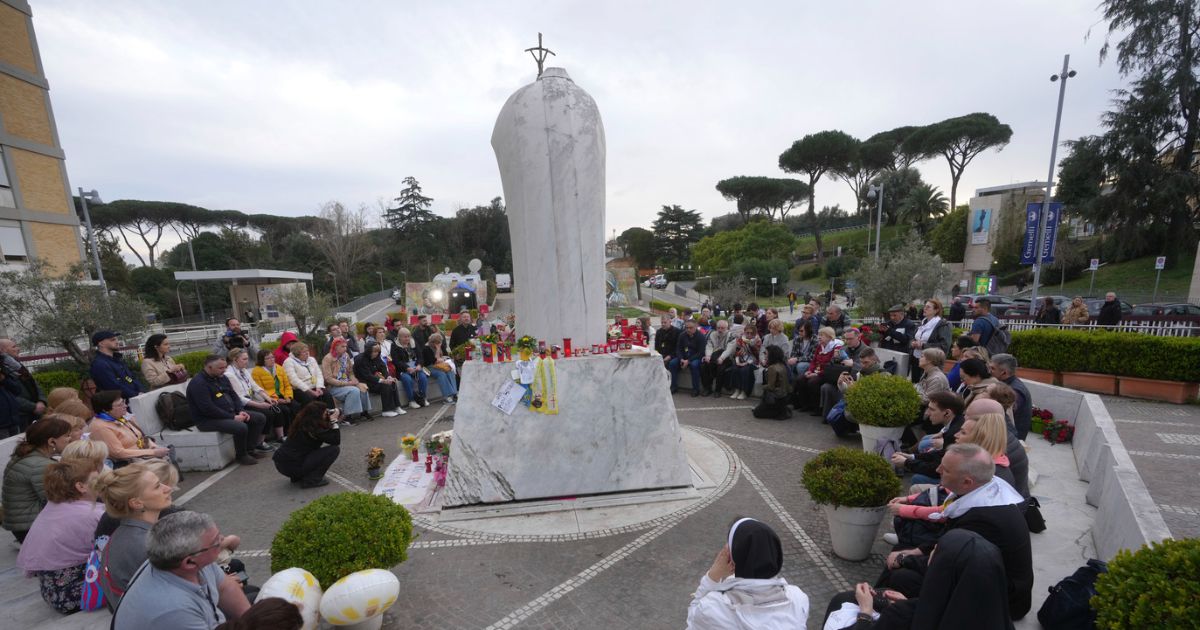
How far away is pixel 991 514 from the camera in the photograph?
2.62 meters

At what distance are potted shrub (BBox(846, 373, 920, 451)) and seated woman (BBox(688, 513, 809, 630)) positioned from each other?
155 inches

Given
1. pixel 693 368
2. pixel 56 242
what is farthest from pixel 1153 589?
pixel 56 242

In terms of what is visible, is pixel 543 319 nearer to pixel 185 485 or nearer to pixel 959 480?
pixel 959 480

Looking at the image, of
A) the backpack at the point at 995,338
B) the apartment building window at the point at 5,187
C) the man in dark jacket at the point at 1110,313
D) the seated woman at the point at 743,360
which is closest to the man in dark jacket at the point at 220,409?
the seated woman at the point at 743,360

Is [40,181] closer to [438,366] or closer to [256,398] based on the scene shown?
[256,398]

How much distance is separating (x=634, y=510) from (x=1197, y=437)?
8.72 metres

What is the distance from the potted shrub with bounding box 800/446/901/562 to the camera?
395 centimetres

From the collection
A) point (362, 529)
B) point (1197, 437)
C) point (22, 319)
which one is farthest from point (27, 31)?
point (1197, 437)

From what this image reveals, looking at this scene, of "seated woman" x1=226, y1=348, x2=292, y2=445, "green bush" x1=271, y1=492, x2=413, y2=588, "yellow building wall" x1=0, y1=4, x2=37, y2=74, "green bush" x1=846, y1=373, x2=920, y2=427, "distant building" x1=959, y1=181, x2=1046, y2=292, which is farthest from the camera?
"distant building" x1=959, y1=181, x2=1046, y2=292

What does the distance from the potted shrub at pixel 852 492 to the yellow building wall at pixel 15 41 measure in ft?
93.9

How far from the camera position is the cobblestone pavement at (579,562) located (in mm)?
3684

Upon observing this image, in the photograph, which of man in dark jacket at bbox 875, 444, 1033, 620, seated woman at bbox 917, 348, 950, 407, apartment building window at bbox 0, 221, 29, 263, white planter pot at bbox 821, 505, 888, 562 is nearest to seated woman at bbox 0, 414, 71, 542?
white planter pot at bbox 821, 505, 888, 562

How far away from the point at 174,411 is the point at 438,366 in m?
4.18

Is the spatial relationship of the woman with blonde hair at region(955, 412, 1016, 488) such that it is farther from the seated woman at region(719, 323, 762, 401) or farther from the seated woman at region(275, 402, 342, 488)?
the seated woman at region(275, 402, 342, 488)
